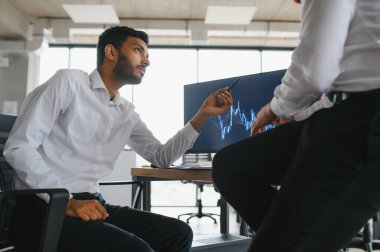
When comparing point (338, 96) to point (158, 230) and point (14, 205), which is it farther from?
point (14, 205)

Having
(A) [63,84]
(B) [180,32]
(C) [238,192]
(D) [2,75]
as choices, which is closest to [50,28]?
(D) [2,75]

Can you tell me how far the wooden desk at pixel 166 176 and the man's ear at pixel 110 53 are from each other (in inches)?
21.4

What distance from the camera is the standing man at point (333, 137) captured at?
A: 2.06 ft

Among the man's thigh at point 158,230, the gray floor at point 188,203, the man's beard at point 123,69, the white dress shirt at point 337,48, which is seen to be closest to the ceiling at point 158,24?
the gray floor at point 188,203

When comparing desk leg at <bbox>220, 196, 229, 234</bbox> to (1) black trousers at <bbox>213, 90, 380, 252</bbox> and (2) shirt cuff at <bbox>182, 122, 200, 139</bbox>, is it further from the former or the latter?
(1) black trousers at <bbox>213, 90, 380, 252</bbox>

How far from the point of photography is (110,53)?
158cm

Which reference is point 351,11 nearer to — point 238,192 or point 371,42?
point 371,42

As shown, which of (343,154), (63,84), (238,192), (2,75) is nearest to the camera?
(343,154)

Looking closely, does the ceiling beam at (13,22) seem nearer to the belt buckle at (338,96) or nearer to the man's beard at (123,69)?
the man's beard at (123,69)

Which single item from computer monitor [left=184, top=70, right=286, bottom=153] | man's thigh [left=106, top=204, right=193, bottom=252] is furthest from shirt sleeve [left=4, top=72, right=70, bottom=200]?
computer monitor [left=184, top=70, right=286, bottom=153]

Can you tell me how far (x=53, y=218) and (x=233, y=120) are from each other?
98 cm

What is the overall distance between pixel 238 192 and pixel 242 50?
6124 mm

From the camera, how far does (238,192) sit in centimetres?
87

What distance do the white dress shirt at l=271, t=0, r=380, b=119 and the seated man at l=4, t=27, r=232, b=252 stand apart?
0.73 meters
